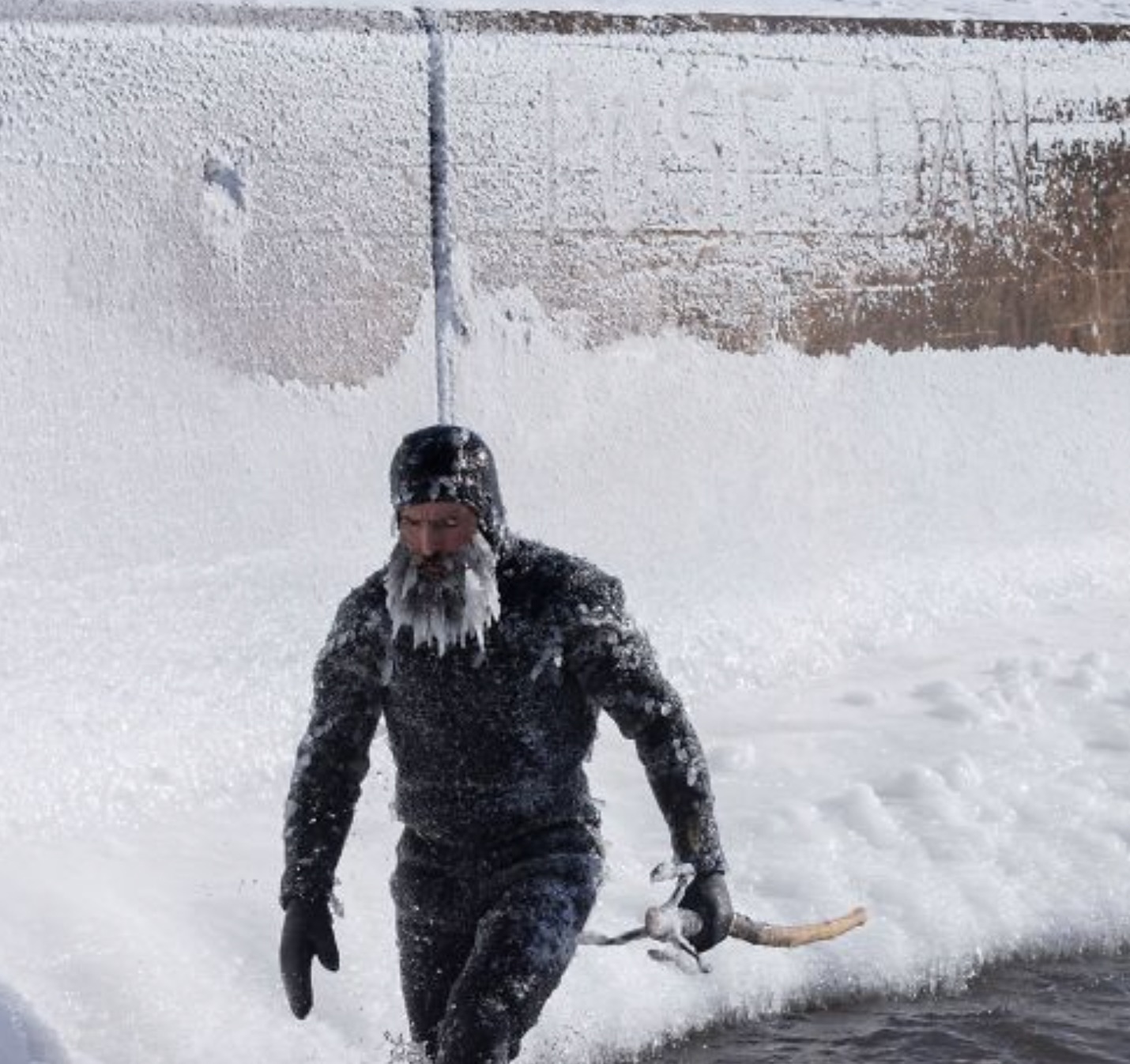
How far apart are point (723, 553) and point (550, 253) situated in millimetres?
1106

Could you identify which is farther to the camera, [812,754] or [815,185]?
[815,185]

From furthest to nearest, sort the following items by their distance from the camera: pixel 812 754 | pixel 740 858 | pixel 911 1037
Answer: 1. pixel 812 754
2. pixel 740 858
3. pixel 911 1037

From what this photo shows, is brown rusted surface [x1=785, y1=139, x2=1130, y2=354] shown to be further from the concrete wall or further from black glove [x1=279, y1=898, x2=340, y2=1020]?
black glove [x1=279, y1=898, x2=340, y2=1020]

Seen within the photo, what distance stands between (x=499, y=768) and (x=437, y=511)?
42 cm

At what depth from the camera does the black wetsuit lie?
9.89 ft

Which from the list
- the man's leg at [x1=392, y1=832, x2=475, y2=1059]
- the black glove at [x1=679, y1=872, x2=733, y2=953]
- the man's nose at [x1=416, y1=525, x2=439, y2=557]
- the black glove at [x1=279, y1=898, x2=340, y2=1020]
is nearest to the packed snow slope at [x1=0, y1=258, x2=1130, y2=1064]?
the man's leg at [x1=392, y1=832, x2=475, y2=1059]

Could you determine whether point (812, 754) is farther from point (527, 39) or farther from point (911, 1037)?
point (527, 39)

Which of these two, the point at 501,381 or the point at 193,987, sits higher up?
the point at 501,381

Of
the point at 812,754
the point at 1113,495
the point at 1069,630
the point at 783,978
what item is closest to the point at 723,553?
the point at 812,754

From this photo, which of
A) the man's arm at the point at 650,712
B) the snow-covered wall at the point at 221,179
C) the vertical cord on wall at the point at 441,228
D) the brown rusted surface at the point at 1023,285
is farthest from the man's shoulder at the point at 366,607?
the brown rusted surface at the point at 1023,285

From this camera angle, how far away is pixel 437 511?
2.91 m

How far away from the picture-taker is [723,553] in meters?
6.66

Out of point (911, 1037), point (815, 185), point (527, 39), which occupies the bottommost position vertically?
point (911, 1037)

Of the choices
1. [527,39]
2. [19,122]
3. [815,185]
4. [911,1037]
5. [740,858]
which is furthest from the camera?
[815,185]
